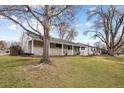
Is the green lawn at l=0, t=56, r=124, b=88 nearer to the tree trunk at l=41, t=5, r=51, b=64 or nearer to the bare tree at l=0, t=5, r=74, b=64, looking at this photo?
the tree trunk at l=41, t=5, r=51, b=64

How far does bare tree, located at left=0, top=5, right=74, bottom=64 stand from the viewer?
27.2 feet

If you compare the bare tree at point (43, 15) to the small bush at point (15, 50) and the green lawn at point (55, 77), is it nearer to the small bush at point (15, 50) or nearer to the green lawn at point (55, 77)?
the green lawn at point (55, 77)

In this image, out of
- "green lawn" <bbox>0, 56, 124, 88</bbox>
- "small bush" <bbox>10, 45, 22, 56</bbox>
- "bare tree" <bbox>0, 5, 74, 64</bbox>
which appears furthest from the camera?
"small bush" <bbox>10, 45, 22, 56</bbox>

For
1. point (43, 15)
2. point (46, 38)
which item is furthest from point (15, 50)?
point (43, 15)

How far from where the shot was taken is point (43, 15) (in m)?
8.52

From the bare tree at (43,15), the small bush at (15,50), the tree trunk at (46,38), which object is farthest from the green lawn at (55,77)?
the small bush at (15,50)

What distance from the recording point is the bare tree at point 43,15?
8.29m

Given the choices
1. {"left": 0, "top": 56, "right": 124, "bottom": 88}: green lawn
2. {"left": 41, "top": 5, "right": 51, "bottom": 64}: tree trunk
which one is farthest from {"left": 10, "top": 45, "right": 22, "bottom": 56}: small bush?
{"left": 0, "top": 56, "right": 124, "bottom": 88}: green lawn

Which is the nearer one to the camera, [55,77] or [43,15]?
[55,77]

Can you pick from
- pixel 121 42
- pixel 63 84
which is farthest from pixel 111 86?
pixel 121 42

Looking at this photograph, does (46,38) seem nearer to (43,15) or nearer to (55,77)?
(43,15)

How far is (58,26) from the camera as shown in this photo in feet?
29.6
